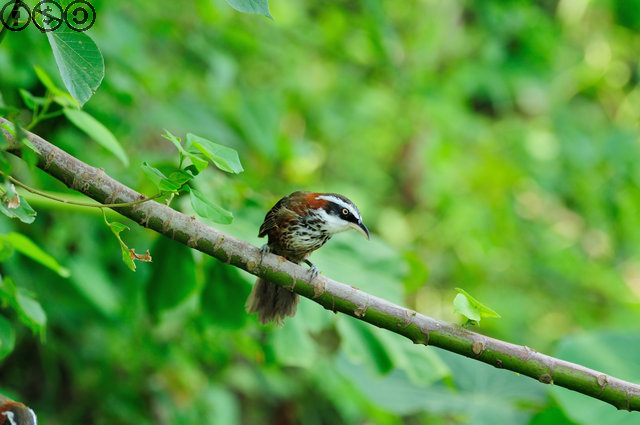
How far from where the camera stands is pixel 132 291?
10.8 feet

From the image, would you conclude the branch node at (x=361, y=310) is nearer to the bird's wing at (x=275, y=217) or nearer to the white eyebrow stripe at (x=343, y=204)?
the white eyebrow stripe at (x=343, y=204)

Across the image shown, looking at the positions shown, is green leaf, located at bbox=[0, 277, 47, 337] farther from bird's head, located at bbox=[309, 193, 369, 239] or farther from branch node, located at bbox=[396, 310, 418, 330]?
branch node, located at bbox=[396, 310, 418, 330]

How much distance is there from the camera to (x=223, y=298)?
2.39m

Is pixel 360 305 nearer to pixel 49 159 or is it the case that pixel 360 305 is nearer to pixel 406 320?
pixel 406 320

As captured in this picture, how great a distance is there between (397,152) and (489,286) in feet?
5.87

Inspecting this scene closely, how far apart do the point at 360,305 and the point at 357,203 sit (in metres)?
4.01

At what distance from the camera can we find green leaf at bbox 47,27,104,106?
116cm

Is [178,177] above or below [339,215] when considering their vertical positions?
below

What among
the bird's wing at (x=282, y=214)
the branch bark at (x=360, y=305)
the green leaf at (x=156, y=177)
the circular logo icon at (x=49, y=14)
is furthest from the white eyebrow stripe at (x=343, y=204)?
the circular logo icon at (x=49, y=14)

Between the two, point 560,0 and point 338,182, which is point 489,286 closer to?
point 338,182

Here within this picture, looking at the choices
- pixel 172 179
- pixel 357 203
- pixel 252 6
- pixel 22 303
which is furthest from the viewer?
pixel 357 203

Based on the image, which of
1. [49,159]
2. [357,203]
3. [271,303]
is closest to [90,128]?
[49,159]

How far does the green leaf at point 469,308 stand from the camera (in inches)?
52.5

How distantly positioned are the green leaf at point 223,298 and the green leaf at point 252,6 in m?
1.38
